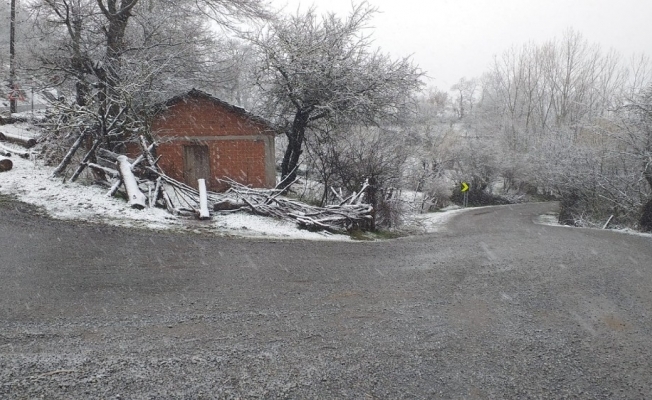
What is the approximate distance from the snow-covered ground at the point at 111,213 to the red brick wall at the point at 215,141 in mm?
5616

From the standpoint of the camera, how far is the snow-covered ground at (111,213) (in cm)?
763

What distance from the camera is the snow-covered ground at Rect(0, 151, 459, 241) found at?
7633 millimetres

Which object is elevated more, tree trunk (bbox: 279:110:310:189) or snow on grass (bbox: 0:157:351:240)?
tree trunk (bbox: 279:110:310:189)

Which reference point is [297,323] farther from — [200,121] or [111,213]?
[200,121]

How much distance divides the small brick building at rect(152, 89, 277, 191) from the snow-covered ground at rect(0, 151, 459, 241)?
18.6 feet

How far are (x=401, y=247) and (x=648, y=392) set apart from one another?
4.91 m

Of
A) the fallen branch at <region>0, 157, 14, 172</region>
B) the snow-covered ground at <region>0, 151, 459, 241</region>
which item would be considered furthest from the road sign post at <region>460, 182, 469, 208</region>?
the fallen branch at <region>0, 157, 14, 172</region>

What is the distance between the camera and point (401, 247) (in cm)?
782

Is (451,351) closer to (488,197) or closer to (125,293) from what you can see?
(125,293)

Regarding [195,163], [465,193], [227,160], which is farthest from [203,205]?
[465,193]

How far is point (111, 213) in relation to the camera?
7.96 m

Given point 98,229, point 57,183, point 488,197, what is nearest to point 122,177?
point 57,183

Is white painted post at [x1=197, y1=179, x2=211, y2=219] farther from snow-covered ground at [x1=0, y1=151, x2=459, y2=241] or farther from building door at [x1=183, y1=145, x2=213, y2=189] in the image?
building door at [x1=183, y1=145, x2=213, y2=189]

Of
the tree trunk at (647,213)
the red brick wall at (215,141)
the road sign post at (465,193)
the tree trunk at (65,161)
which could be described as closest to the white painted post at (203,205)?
the tree trunk at (65,161)
